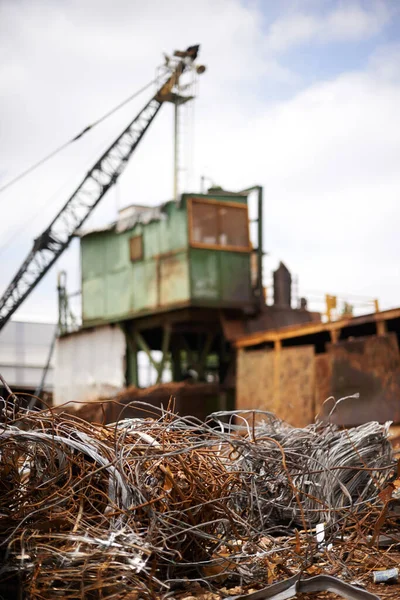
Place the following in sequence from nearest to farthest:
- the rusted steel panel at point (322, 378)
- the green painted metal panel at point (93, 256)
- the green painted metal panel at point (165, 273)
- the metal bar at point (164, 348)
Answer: the rusted steel panel at point (322, 378) → the green painted metal panel at point (165, 273) → the metal bar at point (164, 348) → the green painted metal panel at point (93, 256)

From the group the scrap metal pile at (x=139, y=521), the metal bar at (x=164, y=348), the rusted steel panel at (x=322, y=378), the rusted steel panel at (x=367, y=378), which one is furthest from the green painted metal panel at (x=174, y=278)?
the scrap metal pile at (x=139, y=521)

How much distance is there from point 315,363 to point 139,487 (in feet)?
38.1

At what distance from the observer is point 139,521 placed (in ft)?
11.4

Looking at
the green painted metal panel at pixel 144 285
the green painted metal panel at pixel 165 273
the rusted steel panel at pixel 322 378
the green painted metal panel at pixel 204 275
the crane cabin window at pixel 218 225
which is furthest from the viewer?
the green painted metal panel at pixel 144 285

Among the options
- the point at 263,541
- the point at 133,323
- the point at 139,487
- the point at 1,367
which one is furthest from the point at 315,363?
the point at 1,367

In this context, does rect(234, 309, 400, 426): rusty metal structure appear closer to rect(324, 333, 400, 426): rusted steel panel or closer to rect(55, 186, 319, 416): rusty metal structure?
rect(324, 333, 400, 426): rusted steel panel

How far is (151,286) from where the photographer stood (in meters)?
20.4

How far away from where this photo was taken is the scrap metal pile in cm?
316

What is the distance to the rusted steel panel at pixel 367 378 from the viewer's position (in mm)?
13195

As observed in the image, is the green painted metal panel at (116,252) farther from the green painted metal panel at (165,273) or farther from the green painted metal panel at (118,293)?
the green painted metal panel at (118,293)

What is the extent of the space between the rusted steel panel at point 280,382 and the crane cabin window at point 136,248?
17.0 feet

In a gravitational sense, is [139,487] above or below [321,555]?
above

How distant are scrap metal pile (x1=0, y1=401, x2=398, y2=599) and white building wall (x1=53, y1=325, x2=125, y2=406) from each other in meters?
17.6

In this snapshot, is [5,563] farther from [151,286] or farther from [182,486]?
[151,286]
